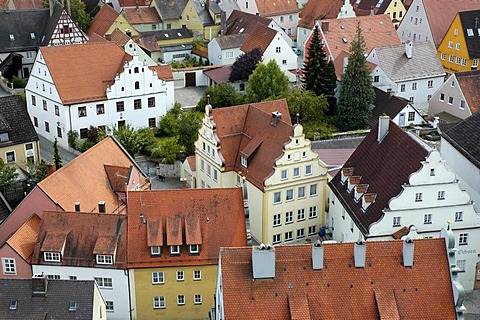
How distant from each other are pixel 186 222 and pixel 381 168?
14.6m

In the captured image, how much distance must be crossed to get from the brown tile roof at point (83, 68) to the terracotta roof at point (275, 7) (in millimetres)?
44523

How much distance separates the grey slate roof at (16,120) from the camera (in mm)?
70688

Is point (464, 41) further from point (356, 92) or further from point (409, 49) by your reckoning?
point (356, 92)

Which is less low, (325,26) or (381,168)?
(325,26)

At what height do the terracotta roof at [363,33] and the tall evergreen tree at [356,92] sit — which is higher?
the terracotta roof at [363,33]

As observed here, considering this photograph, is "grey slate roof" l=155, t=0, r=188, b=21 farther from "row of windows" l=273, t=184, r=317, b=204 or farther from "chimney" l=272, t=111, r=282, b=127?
"row of windows" l=273, t=184, r=317, b=204

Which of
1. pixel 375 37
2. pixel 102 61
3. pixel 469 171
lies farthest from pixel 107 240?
pixel 375 37

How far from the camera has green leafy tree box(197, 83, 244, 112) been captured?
289 ft

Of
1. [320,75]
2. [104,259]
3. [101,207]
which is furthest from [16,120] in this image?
[320,75]

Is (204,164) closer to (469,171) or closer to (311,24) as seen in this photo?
(469,171)

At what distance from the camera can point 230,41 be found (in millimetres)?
103938

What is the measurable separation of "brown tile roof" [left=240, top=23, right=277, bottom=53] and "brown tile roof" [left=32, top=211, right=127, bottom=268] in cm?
4953

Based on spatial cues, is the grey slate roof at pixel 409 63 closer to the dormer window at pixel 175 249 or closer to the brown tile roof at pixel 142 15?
the brown tile roof at pixel 142 15

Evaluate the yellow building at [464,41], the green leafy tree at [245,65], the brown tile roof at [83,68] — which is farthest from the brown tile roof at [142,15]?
the yellow building at [464,41]
